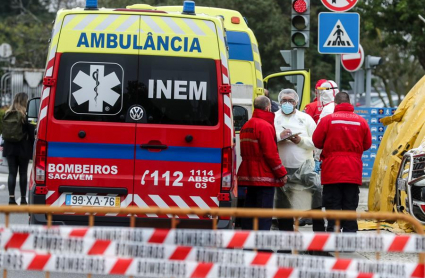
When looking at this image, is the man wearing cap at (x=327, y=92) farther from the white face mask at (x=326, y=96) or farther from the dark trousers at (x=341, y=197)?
the dark trousers at (x=341, y=197)

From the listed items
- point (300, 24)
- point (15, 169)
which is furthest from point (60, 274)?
point (300, 24)

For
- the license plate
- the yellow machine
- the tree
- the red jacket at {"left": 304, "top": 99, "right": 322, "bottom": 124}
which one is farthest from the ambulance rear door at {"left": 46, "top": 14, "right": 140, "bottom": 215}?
the tree

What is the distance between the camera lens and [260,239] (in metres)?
5.91

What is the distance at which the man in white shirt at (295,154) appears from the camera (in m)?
10.9

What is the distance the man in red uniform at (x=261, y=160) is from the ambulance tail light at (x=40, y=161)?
7.00ft

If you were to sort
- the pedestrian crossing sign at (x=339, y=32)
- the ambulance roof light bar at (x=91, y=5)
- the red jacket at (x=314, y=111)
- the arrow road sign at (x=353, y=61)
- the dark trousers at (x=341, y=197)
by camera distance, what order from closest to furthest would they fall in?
the ambulance roof light bar at (x=91, y=5), the dark trousers at (x=341, y=197), the red jacket at (x=314, y=111), the pedestrian crossing sign at (x=339, y=32), the arrow road sign at (x=353, y=61)

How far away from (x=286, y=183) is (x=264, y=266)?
17.4 ft

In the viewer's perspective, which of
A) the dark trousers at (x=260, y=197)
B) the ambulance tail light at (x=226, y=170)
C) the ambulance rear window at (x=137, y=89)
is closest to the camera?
the ambulance rear window at (x=137, y=89)

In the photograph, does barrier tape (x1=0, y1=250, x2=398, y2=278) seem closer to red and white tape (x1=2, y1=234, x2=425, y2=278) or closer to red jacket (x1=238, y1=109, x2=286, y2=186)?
red and white tape (x1=2, y1=234, x2=425, y2=278)

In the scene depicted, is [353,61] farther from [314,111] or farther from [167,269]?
[167,269]

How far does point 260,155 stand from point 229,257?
422 cm

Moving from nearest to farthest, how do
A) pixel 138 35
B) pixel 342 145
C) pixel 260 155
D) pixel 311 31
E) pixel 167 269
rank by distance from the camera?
pixel 167 269 < pixel 138 35 < pixel 260 155 < pixel 342 145 < pixel 311 31

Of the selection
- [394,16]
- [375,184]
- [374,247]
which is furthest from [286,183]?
[394,16]

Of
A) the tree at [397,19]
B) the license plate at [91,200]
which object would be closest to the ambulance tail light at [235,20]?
the license plate at [91,200]
